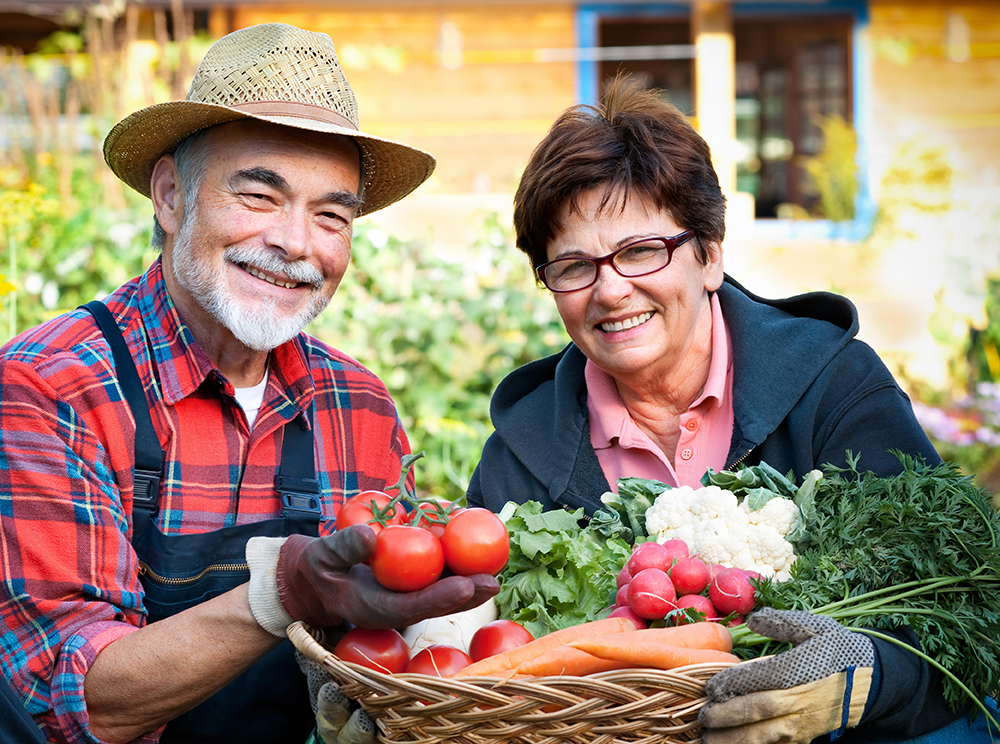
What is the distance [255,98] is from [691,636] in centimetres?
182

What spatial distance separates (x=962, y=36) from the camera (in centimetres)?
888

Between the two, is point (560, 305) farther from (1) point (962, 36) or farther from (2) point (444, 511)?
(1) point (962, 36)

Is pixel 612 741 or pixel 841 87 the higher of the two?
pixel 841 87

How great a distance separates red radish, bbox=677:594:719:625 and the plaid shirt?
2.73ft

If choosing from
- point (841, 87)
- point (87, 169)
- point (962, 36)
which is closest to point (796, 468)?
point (87, 169)

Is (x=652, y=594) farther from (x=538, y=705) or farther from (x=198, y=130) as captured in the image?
(x=198, y=130)

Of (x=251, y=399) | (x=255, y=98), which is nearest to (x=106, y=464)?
(x=251, y=399)

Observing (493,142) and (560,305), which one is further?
(493,142)

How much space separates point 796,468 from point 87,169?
6.36 metres

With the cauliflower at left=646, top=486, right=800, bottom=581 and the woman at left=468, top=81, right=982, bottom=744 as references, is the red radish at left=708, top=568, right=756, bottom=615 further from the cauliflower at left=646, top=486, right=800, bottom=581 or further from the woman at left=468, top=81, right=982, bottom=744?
the woman at left=468, top=81, right=982, bottom=744

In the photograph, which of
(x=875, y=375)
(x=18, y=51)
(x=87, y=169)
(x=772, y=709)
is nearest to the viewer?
(x=772, y=709)

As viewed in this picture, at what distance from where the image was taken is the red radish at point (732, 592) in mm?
2143

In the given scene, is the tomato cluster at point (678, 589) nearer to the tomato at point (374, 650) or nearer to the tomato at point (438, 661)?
the tomato at point (438, 661)

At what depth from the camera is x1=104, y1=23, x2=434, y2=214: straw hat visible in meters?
2.66
